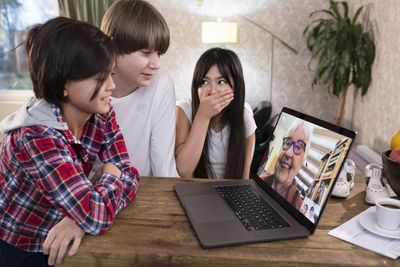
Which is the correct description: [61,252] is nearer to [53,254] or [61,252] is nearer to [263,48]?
[53,254]

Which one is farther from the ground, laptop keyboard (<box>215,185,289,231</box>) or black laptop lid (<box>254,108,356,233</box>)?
black laptop lid (<box>254,108,356,233</box>)

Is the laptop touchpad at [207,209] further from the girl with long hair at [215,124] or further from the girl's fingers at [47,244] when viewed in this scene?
the girl with long hair at [215,124]

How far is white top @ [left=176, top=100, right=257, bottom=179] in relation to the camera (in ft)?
5.37

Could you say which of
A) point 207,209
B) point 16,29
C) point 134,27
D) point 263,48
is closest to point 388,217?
point 207,209

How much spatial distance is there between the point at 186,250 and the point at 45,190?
1.15ft

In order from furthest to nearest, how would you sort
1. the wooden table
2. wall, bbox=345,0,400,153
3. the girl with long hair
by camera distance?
wall, bbox=345,0,400,153 → the girl with long hair → the wooden table

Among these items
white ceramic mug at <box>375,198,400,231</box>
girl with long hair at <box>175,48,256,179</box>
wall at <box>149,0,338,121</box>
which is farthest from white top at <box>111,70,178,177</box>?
wall at <box>149,0,338,121</box>

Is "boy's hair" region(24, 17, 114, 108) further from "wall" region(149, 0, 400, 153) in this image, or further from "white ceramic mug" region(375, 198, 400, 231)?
"wall" region(149, 0, 400, 153)

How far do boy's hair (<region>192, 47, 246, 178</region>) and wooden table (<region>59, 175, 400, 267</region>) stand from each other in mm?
758

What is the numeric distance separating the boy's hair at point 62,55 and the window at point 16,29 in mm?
3910

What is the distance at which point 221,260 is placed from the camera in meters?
0.68

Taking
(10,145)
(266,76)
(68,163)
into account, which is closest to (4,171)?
(10,145)

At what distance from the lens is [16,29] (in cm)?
427

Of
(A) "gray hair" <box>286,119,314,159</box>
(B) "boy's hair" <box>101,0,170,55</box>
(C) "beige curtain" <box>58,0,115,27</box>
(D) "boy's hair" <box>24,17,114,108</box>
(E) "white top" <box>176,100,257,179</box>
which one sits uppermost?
(C) "beige curtain" <box>58,0,115,27</box>
